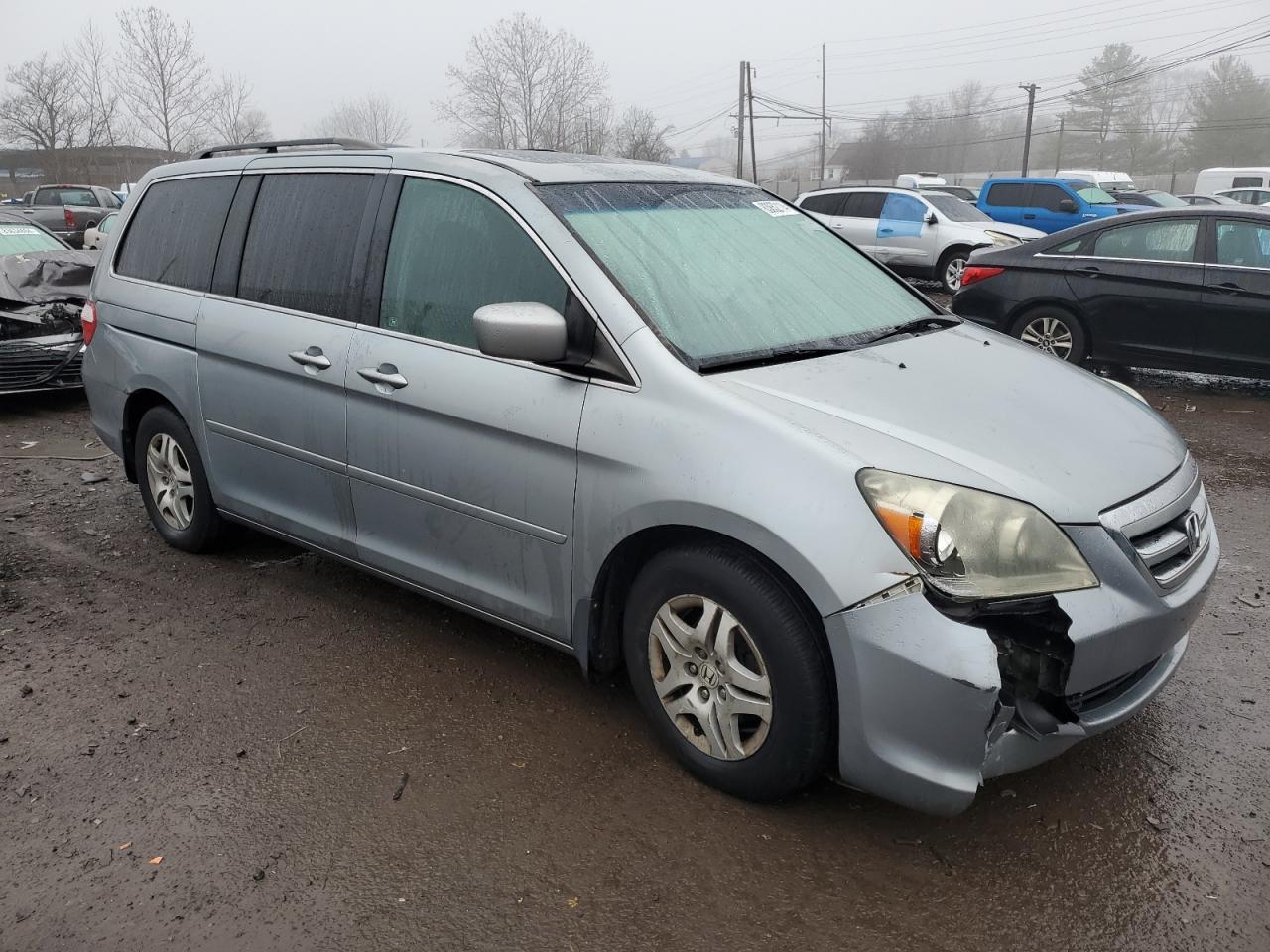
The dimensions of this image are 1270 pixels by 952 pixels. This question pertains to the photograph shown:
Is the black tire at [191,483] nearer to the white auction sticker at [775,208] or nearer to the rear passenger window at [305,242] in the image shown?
the rear passenger window at [305,242]

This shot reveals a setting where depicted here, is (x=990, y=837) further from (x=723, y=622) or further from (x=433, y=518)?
(x=433, y=518)

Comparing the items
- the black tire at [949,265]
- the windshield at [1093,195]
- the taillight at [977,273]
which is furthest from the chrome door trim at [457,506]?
the windshield at [1093,195]

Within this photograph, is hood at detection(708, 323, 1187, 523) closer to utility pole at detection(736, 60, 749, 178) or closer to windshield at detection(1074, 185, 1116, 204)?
Result: windshield at detection(1074, 185, 1116, 204)

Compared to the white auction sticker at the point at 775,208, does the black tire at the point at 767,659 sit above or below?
below

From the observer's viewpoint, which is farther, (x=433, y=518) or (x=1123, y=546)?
(x=433, y=518)

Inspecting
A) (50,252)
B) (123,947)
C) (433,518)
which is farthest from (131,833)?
(50,252)

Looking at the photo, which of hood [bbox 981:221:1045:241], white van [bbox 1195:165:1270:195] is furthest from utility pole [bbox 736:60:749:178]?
hood [bbox 981:221:1045:241]

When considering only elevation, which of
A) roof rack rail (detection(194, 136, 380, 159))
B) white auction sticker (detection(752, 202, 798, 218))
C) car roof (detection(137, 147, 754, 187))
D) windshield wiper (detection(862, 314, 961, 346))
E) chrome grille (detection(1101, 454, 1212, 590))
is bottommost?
chrome grille (detection(1101, 454, 1212, 590))

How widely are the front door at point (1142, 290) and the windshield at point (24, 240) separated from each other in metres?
9.22

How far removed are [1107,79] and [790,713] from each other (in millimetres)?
100242

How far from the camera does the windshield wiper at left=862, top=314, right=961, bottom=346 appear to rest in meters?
3.40

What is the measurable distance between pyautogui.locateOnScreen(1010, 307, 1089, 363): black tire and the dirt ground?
468 cm

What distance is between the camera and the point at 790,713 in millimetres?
2564

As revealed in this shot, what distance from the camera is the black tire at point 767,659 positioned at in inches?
99.4
